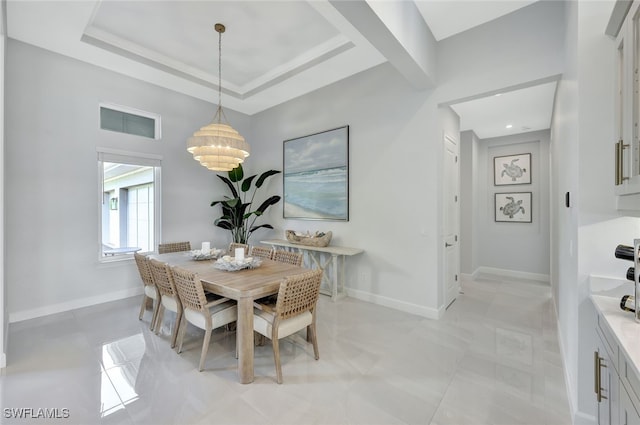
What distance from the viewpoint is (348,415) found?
6.02 ft

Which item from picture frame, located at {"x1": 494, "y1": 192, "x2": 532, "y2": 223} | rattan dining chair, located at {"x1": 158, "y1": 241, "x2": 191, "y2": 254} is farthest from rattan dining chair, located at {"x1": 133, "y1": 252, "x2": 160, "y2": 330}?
picture frame, located at {"x1": 494, "y1": 192, "x2": 532, "y2": 223}

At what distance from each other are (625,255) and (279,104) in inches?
204

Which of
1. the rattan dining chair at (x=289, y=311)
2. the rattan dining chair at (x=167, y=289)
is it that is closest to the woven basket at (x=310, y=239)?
the rattan dining chair at (x=289, y=311)

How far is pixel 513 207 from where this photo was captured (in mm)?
5496

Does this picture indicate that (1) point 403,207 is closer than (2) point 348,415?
No

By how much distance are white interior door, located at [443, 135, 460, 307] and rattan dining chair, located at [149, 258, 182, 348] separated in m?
3.20

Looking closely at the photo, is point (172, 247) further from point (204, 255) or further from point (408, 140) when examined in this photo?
point (408, 140)

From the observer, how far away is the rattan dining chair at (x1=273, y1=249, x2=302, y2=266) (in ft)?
10.6

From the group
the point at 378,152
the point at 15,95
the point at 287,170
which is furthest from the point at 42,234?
the point at 378,152

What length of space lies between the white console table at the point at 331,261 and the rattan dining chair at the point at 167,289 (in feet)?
6.58

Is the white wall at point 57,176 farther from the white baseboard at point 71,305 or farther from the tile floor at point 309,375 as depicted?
the tile floor at point 309,375

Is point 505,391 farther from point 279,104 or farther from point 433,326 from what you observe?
point 279,104

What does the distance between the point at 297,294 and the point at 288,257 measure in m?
1.14

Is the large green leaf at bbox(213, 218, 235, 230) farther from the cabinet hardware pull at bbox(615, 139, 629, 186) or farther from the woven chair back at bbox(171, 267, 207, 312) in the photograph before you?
Answer: the cabinet hardware pull at bbox(615, 139, 629, 186)
